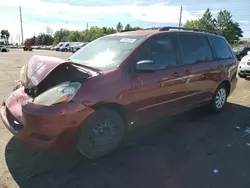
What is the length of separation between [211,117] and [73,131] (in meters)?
3.59

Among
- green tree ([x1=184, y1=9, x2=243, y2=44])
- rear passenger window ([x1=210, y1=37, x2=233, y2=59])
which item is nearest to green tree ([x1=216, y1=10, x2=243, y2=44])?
green tree ([x1=184, y1=9, x2=243, y2=44])

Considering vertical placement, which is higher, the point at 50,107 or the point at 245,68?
the point at 50,107

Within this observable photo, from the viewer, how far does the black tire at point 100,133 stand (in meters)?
3.49

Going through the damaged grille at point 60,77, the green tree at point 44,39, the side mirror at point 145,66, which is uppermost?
the side mirror at point 145,66

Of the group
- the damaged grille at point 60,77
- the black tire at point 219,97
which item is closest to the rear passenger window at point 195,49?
the black tire at point 219,97

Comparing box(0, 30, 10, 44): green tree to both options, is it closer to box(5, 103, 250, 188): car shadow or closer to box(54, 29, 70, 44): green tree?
box(54, 29, 70, 44): green tree

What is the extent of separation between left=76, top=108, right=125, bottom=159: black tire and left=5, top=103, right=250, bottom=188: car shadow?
0.15 m

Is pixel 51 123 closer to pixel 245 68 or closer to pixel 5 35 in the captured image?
pixel 245 68

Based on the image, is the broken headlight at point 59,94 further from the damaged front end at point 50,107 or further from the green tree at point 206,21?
the green tree at point 206,21

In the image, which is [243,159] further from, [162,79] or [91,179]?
[91,179]

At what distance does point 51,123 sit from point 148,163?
1412 millimetres

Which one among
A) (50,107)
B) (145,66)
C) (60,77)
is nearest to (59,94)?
(50,107)

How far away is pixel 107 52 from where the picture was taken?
432 cm

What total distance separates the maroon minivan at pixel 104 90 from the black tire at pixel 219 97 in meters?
0.92
